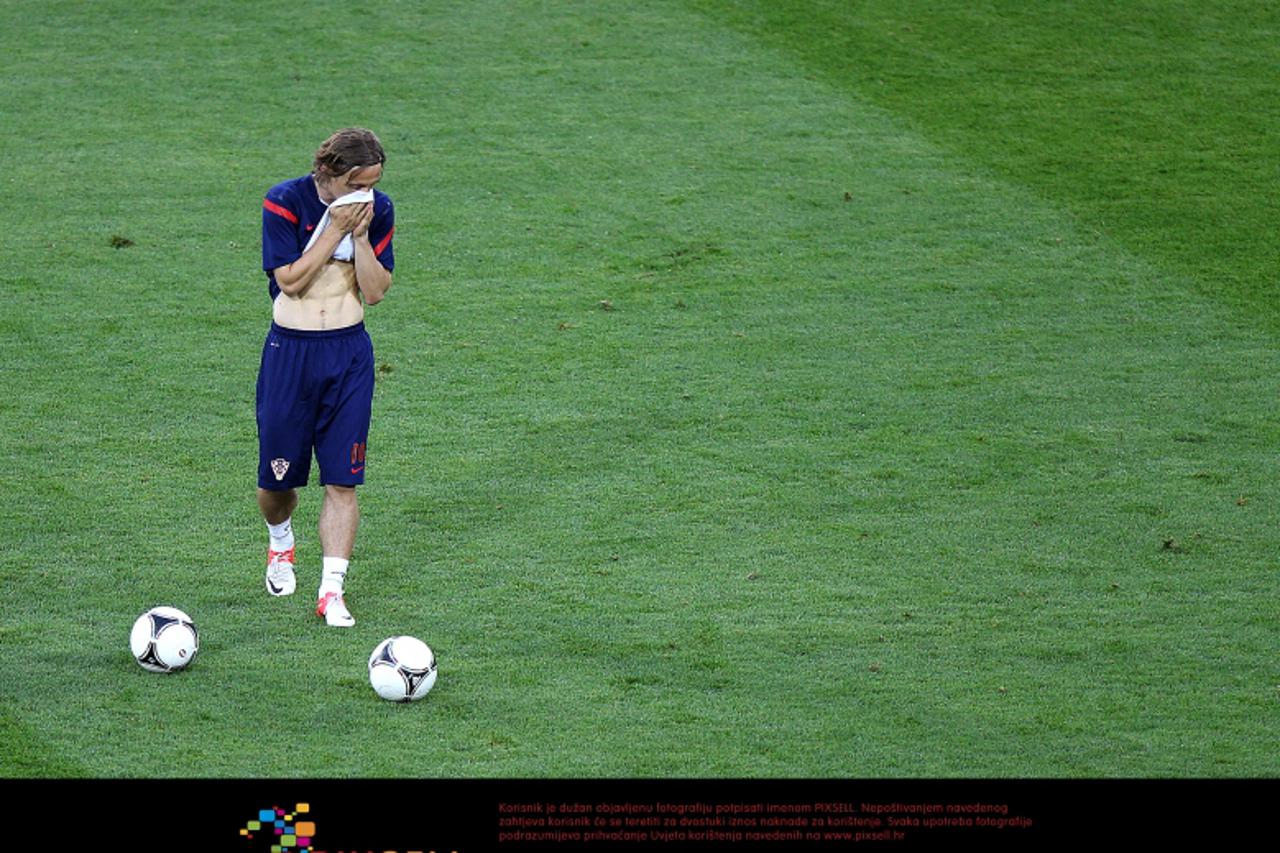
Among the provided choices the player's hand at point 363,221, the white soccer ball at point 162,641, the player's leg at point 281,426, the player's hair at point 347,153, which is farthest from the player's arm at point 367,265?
the white soccer ball at point 162,641

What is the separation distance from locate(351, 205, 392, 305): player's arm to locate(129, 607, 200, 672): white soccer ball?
4.46 ft

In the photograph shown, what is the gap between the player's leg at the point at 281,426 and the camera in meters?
6.07

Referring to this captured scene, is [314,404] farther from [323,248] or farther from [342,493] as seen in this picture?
[323,248]

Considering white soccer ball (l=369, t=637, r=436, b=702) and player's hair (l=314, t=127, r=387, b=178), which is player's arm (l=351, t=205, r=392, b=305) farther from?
white soccer ball (l=369, t=637, r=436, b=702)

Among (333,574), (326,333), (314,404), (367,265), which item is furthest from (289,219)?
(333,574)

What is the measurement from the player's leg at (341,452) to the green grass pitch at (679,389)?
170mm

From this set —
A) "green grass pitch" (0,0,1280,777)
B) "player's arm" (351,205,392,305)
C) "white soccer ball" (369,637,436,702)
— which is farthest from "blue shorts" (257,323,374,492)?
"white soccer ball" (369,637,436,702)

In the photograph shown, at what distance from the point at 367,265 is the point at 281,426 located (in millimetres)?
700

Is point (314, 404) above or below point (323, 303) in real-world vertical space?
below

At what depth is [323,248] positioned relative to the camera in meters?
5.86

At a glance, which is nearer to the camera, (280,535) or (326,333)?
(326,333)

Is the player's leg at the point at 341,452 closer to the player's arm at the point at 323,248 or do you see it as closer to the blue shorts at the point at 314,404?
the blue shorts at the point at 314,404

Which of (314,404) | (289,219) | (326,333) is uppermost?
(289,219)

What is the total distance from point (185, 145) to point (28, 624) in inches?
223
